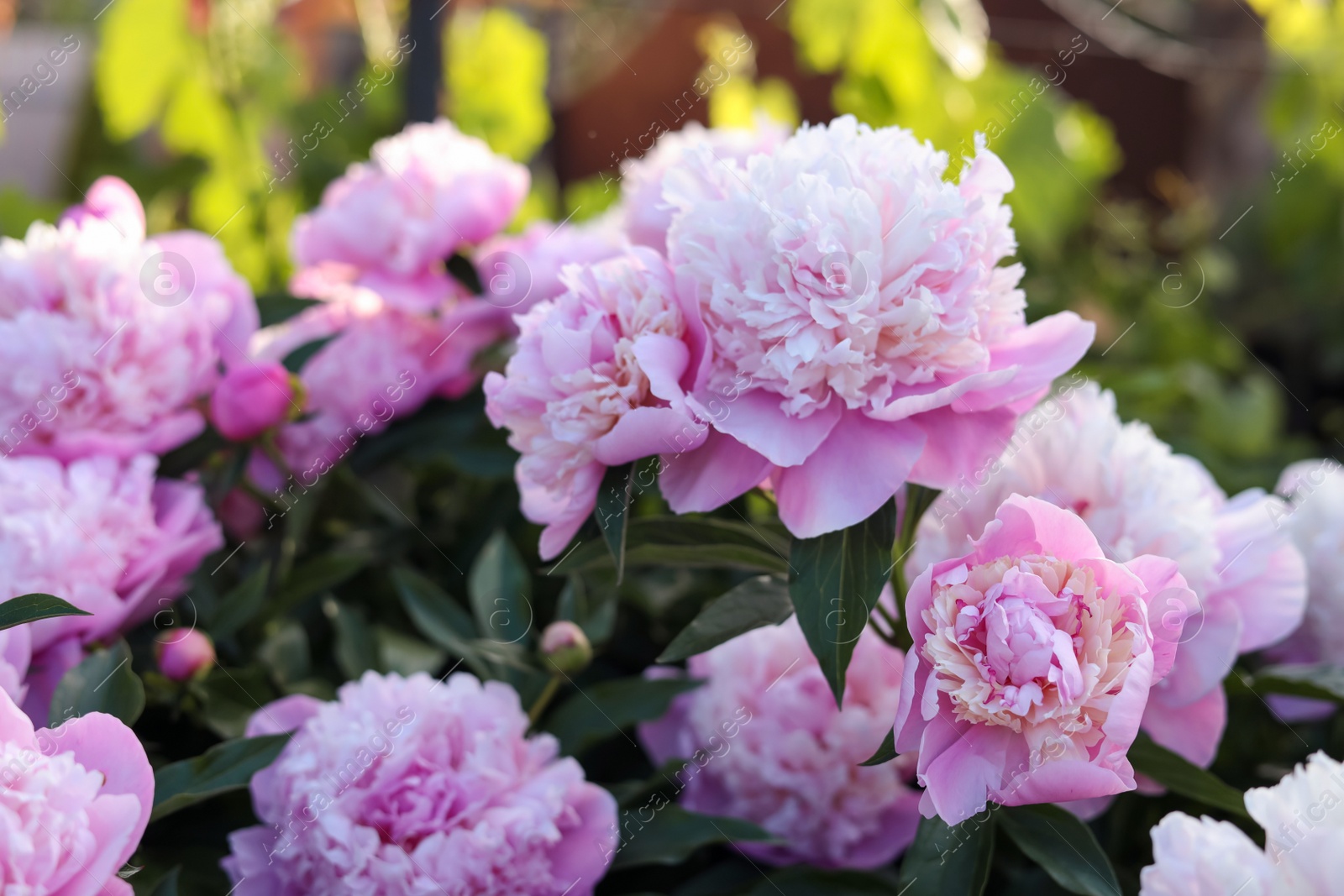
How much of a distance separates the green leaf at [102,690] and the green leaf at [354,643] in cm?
16

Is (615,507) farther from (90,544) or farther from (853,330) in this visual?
(90,544)

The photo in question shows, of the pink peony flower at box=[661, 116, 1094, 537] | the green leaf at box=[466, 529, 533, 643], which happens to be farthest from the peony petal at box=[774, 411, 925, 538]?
the green leaf at box=[466, 529, 533, 643]

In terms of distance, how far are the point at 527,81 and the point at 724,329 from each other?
1384 mm

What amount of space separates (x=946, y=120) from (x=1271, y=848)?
3.65 ft

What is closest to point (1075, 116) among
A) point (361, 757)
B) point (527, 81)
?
point (527, 81)

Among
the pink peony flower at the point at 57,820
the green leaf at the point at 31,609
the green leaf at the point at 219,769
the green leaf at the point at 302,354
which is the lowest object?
the green leaf at the point at 219,769

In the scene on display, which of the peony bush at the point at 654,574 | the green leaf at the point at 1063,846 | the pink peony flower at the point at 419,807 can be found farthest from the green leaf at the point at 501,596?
the green leaf at the point at 1063,846

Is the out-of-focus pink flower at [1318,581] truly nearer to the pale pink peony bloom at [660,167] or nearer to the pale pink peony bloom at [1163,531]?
the pale pink peony bloom at [1163,531]

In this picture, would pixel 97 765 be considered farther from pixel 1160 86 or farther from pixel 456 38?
pixel 1160 86

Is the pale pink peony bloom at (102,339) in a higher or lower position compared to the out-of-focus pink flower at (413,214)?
higher

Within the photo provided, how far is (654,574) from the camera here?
899mm

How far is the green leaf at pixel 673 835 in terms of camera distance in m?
0.60

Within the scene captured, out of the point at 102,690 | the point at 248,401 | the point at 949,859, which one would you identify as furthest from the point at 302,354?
the point at 949,859

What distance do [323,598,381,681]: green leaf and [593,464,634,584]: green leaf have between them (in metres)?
0.30
